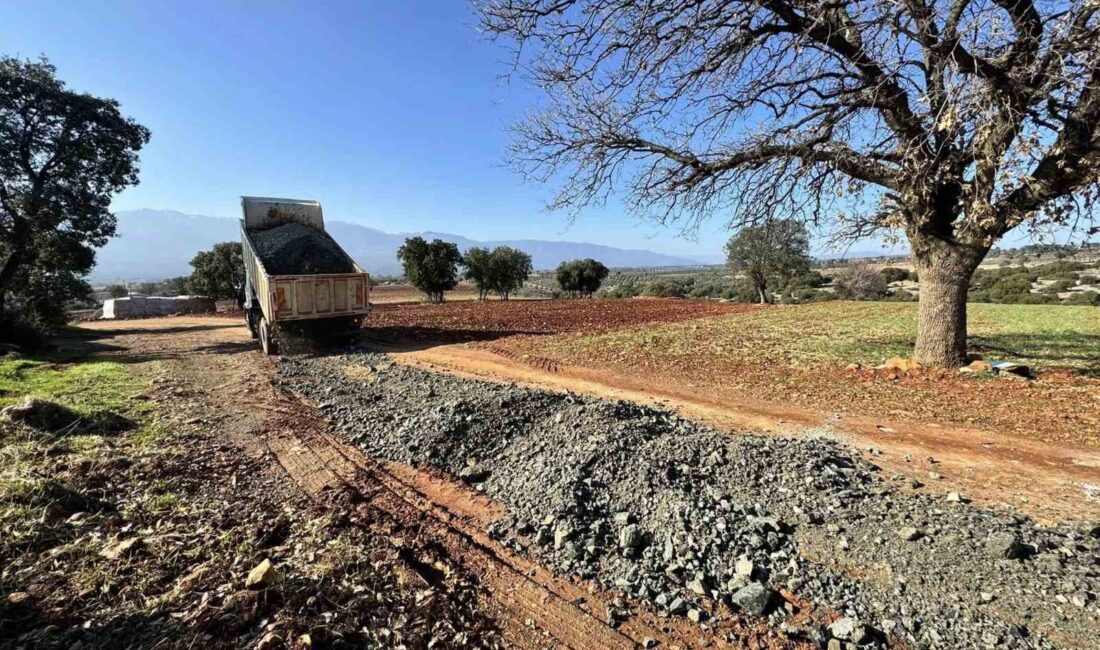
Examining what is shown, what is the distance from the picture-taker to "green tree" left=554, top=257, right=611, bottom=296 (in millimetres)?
48906

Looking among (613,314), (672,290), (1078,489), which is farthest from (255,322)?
(672,290)

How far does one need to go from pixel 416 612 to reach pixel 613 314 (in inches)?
816

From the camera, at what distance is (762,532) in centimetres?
354

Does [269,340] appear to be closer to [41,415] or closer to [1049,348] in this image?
[41,415]

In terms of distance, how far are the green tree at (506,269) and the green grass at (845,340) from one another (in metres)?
26.4

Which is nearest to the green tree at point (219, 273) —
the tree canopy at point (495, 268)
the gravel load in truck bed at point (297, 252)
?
the tree canopy at point (495, 268)

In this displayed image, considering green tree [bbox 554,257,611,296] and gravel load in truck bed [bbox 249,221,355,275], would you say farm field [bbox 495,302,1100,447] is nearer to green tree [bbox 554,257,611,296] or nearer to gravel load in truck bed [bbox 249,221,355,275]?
gravel load in truck bed [bbox 249,221,355,275]

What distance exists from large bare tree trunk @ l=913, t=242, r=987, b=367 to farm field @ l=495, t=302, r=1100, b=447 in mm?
530

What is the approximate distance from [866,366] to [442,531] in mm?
8830

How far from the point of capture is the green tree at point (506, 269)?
41938mm

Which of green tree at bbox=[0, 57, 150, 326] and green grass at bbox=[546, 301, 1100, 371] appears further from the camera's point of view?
green tree at bbox=[0, 57, 150, 326]

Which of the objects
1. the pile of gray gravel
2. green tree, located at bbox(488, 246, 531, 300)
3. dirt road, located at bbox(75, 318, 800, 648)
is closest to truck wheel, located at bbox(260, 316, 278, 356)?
dirt road, located at bbox(75, 318, 800, 648)

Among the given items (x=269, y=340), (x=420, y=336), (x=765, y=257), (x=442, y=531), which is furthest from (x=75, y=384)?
(x=765, y=257)

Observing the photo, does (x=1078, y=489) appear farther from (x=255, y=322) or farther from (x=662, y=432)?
(x=255, y=322)
